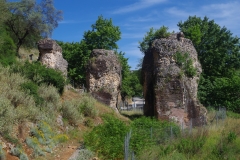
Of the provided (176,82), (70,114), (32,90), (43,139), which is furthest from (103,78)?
(43,139)

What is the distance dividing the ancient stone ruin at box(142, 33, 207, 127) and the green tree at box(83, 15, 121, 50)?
15.9m

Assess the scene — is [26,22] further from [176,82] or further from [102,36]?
[176,82]

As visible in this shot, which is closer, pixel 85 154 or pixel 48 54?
pixel 85 154

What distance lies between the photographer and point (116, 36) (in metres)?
35.4

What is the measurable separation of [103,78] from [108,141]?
40.8ft

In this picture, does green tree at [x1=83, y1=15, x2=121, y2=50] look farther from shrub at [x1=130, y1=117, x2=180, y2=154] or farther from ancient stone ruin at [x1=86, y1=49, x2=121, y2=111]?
shrub at [x1=130, y1=117, x2=180, y2=154]

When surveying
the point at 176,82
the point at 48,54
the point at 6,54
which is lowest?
the point at 176,82

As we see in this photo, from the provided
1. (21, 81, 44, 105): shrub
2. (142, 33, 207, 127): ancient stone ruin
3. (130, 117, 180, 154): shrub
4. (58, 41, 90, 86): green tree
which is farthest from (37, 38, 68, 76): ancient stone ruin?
(58, 41, 90, 86): green tree

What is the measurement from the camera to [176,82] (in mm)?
18203

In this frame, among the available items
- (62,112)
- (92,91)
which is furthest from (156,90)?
(62,112)

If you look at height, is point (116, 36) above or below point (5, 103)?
above

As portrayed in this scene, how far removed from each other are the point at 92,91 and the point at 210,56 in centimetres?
1517

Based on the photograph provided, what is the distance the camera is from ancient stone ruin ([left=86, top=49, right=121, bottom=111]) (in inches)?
835

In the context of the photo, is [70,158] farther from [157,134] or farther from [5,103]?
[157,134]
